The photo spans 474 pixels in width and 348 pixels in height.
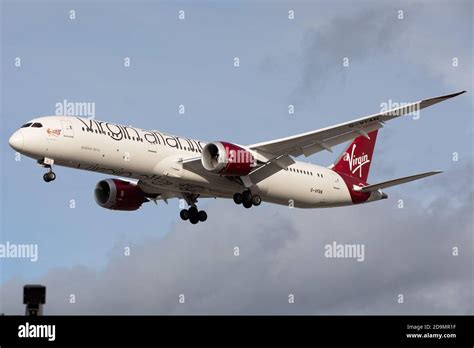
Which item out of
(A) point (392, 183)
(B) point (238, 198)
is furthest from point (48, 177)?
(A) point (392, 183)

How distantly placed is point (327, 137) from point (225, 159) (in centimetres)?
549

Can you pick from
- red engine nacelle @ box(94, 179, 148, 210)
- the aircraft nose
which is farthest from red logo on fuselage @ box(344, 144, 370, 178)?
the aircraft nose

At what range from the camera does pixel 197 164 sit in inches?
2077

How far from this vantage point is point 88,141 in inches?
1948

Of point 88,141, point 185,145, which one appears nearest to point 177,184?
point 185,145

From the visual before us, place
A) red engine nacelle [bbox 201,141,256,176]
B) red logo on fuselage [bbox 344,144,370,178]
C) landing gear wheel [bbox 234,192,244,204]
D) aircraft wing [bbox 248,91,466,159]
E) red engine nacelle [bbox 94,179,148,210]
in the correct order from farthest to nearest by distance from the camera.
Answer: red logo on fuselage [bbox 344,144,370,178]
red engine nacelle [bbox 94,179,148,210]
landing gear wheel [bbox 234,192,244,204]
red engine nacelle [bbox 201,141,256,176]
aircraft wing [bbox 248,91,466,159]

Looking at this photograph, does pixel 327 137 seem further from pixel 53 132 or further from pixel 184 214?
pixel 53 132

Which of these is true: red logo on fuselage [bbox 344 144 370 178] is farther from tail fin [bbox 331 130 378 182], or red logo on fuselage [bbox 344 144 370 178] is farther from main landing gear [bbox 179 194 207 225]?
main landing gear [bbox 179 194 207 225]

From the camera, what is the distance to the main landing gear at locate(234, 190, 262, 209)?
54781 mm

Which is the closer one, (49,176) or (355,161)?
(49,176)

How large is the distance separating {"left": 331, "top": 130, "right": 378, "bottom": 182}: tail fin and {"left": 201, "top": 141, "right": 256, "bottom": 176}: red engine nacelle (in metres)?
11.2

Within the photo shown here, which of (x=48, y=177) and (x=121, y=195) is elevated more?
(x=121, y=195)
